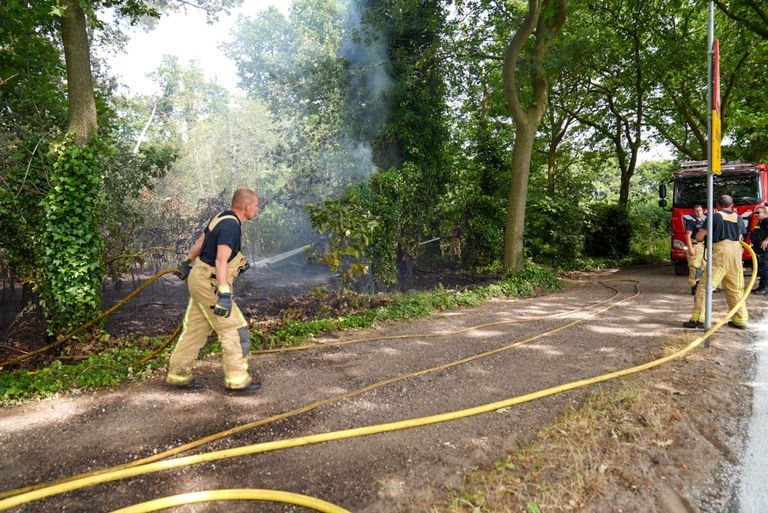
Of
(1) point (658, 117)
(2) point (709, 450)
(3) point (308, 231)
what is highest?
(1) point (658, 117)

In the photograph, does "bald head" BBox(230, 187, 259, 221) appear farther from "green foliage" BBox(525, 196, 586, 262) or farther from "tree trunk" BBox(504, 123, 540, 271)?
"green foliage" BBox(525, 196, 586, 262)

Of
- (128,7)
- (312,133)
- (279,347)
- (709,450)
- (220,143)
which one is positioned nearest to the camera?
(709,450)

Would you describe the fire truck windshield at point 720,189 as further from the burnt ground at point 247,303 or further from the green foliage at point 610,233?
the green foliage at point 610,233

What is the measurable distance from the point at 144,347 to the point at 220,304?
2909 millimetres

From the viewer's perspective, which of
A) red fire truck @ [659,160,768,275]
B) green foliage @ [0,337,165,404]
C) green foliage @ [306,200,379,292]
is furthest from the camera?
red fire truck @ [659,160,768,275]

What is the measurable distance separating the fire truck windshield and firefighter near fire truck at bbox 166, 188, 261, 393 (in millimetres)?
10961

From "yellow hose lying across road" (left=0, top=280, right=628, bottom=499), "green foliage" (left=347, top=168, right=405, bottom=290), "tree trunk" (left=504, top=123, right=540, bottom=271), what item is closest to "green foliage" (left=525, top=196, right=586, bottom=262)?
"tree trunk" (left=504, top=123, right=540, bottom=271)

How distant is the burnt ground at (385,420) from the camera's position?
255 cm

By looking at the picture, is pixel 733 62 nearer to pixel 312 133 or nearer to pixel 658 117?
pixel 658 117

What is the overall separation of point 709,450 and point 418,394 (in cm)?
220

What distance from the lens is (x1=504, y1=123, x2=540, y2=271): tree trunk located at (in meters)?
10.4

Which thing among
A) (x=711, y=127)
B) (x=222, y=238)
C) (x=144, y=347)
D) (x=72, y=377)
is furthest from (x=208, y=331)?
(x=711, y=127)

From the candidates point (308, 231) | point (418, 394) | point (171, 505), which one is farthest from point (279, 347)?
point (308, 231)

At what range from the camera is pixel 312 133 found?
15.2m
